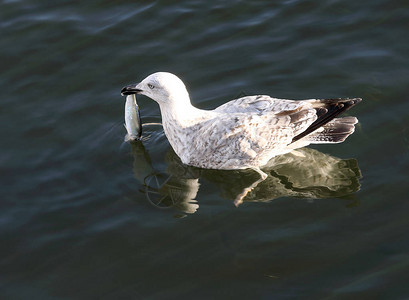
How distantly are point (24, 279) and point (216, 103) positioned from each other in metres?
3.73

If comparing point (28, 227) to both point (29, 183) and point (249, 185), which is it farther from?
point (249, 185)

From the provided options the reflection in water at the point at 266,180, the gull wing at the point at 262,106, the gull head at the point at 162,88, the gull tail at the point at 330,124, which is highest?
the gull head at the point at 162,88

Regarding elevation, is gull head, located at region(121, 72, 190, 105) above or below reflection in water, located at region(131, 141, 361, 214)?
above

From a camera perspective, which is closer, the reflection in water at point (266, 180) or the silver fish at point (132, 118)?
the reflection in water at point (266, 180)

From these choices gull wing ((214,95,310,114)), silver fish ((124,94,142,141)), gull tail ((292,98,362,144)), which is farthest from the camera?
silver fish ((124,94,142,141))

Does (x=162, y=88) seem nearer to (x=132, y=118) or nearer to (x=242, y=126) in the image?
(x=132, y=118)

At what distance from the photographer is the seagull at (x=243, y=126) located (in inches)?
314

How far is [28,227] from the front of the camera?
749 centimetres

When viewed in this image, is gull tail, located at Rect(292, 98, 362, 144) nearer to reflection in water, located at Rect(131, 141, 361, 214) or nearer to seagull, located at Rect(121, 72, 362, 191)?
seagull, located at Rect(121, 72, 362, 191)

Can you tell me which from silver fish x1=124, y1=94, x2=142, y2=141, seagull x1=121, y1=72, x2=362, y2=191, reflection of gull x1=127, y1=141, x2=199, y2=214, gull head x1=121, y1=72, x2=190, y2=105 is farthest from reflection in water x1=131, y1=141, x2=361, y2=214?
gull head x1=121, y1=72, x2=190, y2=105

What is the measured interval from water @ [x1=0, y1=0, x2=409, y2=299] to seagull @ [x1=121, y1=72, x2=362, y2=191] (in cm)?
29

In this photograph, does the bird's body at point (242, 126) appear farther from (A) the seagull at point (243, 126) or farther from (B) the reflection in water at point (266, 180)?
(B) the reflection in water at point (266, 180)

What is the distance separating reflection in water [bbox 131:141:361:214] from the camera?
7.77 m

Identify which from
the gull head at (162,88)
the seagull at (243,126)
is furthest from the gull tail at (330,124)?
the gull head at (162,88)
